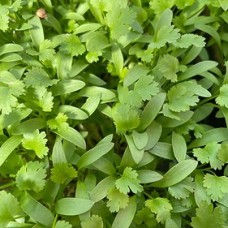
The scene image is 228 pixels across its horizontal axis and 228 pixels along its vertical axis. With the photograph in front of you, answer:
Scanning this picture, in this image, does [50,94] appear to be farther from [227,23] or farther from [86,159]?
[227,23]

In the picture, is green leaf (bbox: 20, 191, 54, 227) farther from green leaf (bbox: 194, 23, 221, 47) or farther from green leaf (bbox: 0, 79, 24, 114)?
green leaf (bbox: 194, 23, 221, 47)

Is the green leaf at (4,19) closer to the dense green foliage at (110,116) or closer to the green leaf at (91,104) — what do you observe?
the dense green foliage at (110,116)

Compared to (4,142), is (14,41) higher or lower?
higher

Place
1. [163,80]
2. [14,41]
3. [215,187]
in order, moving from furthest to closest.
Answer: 1. [14,41]
2. [163,80]
3. [215,187]

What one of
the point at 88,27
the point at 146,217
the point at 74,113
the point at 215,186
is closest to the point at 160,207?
the point at 146,217

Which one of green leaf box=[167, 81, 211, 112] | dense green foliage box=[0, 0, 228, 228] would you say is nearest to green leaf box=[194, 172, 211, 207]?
dense green foliage box=[0, 0, 228, 228]

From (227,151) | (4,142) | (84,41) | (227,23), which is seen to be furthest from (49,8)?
(227,151)

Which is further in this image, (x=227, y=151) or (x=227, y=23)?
(x=227, y=23)
